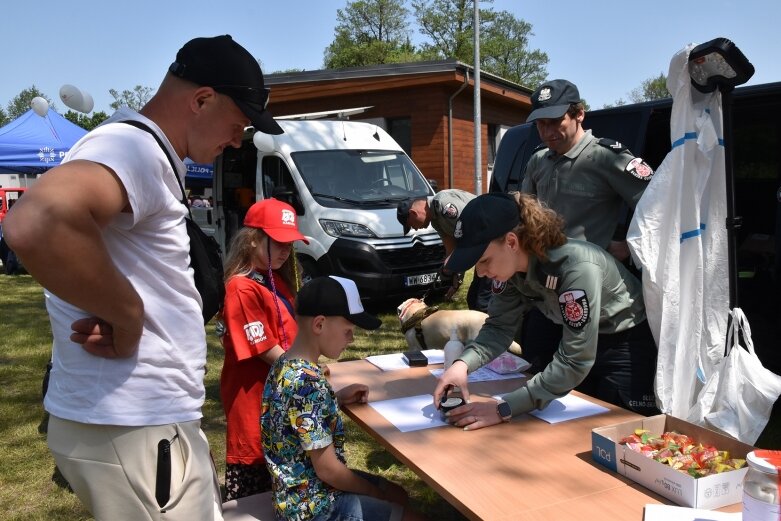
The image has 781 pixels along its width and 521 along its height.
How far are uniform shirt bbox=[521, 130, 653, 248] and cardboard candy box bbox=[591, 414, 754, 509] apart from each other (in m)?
1.62

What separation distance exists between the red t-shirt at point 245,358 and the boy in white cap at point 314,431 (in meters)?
0.56

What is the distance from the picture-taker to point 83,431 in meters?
1.30

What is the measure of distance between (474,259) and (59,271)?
1.30 meters

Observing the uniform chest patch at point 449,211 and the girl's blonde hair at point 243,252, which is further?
the uniform chest patch at point 449,211

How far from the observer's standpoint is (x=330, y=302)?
201 cm

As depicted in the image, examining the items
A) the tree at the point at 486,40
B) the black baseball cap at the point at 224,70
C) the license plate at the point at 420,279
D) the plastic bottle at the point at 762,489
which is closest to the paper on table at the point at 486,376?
the plastic bottle at the point at 762,489

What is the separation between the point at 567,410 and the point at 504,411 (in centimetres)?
27

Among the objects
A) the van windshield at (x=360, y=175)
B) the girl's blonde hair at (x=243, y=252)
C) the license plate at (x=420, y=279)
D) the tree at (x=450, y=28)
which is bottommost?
the license plate at (x=420, y=279)

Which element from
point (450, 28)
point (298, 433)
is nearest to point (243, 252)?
point (298, 433)

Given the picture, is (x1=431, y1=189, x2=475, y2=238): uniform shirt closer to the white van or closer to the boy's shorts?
the white van

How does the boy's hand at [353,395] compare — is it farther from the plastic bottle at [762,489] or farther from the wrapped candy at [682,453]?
the plastic bottle at [762,489]

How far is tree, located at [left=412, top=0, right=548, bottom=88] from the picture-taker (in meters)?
43.9

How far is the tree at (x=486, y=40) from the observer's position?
43.9 meters

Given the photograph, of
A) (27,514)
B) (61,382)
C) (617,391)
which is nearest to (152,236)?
(61,382)
